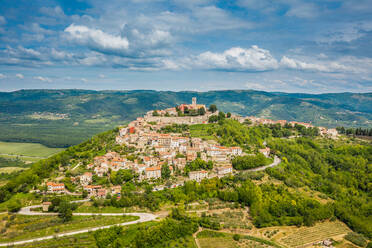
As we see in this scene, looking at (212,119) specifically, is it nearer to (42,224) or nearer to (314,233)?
(314,233)

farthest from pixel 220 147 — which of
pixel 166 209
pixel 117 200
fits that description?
pixel 117 200

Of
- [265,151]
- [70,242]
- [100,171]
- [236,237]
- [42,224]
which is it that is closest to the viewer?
[70,242]

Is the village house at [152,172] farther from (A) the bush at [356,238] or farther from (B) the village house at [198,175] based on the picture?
(A) the bush at [356,238]

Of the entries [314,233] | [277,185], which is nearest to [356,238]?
[314,233]

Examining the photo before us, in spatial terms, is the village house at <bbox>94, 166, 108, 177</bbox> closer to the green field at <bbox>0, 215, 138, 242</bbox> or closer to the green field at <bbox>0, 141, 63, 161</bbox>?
the green field at <bbox>0, 215, 138, 242</bbox>

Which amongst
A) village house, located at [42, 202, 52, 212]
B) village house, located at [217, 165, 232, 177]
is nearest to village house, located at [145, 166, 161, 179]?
village house, located at [217, 165, 232, 177]

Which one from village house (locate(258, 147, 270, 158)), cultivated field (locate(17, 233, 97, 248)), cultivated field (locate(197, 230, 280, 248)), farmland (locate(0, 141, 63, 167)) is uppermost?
village house (locate(258, 147, 270, 158))
